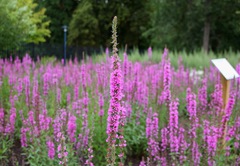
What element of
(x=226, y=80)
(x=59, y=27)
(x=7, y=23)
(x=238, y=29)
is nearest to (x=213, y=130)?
(x=226, y=80)

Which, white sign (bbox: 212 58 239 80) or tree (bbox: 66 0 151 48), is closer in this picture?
white sign (bbox: 212 58 239 80)

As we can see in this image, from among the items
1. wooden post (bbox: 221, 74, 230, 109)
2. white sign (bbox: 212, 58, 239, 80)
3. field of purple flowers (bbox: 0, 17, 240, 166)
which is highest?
white sign (bbox: 212, 58, 239, 80)

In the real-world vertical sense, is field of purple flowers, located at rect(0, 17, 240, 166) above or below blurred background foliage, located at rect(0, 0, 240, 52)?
below

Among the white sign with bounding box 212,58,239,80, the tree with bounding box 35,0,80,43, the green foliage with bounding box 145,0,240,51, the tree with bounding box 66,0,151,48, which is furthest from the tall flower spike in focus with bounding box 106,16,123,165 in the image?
the tree with bounding box 35,0,80,43

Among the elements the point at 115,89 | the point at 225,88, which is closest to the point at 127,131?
the point at 225,88

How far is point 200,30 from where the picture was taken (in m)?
31.7

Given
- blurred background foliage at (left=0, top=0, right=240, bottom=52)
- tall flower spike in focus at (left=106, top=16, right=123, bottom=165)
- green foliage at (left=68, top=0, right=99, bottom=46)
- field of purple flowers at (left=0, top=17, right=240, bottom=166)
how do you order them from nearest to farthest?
tall flower spike in focus at (left=106, top=16, right=123, bottom=165)
field of purple flowers at (left=0, top=17, right=240, bottom=166)
blurred background foliage at (left=0, top=0, right=240, bottom=52)
green foliage at (left=68, top=0, right=99, bottom=46)

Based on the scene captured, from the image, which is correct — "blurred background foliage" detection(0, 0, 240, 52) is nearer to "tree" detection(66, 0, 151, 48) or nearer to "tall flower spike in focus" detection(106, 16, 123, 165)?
"tree" detection(66, 0, 151, 48)

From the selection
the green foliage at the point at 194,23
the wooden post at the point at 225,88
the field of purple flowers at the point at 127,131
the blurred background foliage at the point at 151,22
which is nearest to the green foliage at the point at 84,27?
the blurred background foliage at the point at 151,22

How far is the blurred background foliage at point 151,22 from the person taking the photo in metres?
28.7

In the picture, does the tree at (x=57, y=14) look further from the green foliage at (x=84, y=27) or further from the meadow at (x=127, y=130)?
the meadow at (x=127, y=130)

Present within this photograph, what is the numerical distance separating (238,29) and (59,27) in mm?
21415

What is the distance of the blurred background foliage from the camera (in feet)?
94.3

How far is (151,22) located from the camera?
1372 inches
